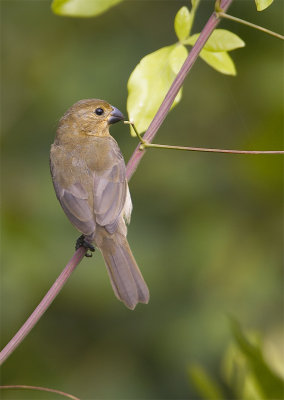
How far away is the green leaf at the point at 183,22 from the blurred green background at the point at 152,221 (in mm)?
2444

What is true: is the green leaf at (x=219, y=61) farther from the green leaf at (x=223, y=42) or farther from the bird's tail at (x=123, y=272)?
the bird's tail at (x=123, y=272)

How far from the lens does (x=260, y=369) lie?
2.52 metres

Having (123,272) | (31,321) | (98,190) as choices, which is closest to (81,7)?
(31,321)

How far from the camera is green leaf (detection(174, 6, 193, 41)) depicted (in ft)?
8.04

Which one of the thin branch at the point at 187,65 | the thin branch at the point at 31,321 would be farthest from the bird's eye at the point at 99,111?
the thin branch at the point at 31,321

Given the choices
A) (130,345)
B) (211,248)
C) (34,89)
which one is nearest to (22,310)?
(130,345)

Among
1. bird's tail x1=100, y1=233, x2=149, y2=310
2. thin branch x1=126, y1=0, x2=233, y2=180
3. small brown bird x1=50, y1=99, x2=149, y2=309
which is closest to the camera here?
thin branch x1=126, y1=0, x2=233, y2=180

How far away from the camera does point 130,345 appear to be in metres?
5.56

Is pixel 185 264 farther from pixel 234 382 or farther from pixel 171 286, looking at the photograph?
pixel 234 382

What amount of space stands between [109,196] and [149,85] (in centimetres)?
125

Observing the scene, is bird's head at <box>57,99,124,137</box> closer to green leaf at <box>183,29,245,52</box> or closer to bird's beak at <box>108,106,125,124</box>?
bird's beak at <box>108,106,125,124</box>

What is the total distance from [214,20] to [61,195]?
166 centimetres

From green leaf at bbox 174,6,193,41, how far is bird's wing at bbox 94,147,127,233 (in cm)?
121

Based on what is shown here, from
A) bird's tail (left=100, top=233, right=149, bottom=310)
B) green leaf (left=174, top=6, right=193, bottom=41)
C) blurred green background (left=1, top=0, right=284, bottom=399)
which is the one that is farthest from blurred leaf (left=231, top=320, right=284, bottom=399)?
blurred green background (left=1, top=0, right=284, bottom=399)
